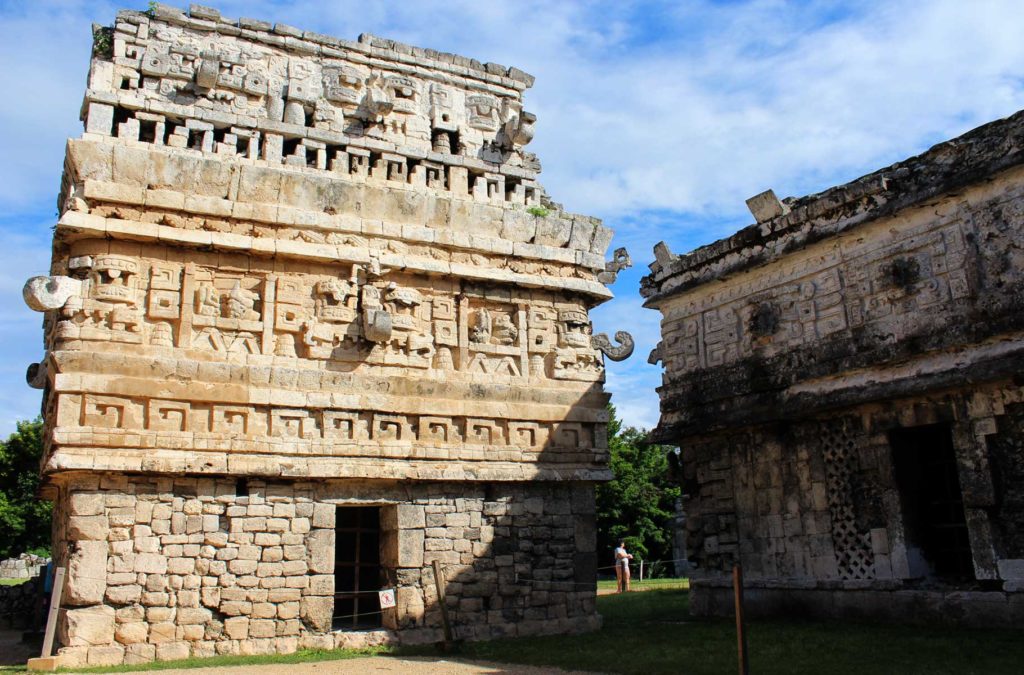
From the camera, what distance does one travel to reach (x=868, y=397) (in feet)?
33.0

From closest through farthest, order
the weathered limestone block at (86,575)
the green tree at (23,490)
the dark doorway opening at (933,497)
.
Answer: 1. the weathered limestone block at (86,575)
2. the dark doorway opening at (933,497)
3. the green tree at (23,490)

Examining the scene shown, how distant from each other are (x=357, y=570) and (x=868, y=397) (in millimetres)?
6353

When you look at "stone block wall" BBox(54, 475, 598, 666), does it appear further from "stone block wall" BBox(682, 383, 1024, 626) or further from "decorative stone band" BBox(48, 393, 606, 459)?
"stone block wall" BBox(682, 383, 1024, 626)

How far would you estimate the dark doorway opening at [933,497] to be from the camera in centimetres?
966

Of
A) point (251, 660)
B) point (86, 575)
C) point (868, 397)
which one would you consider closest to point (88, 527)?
point (86, 575)

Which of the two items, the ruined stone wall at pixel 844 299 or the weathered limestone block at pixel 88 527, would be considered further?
the ruined stone wall at pixel 844 299

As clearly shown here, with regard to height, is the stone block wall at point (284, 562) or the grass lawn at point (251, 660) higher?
the stone block wall at point (284, 562)

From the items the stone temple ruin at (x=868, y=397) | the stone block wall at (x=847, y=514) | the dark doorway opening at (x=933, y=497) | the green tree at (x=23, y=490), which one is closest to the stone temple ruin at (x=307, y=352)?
the stone temple ruin at (x=868, y=397)

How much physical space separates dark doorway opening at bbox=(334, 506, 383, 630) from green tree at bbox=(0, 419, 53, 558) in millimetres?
21271

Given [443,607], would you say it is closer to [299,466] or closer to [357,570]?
[357,570]

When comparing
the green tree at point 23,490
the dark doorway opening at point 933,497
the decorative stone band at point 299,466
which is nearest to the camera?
the decorative stone band at point 299,466

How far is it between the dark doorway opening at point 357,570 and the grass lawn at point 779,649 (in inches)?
58.1

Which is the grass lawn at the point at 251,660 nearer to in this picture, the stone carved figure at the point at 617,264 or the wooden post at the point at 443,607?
the wooden post at the point at 443,607

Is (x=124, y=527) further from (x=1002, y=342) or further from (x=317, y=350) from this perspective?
(x=1002, y=342)
